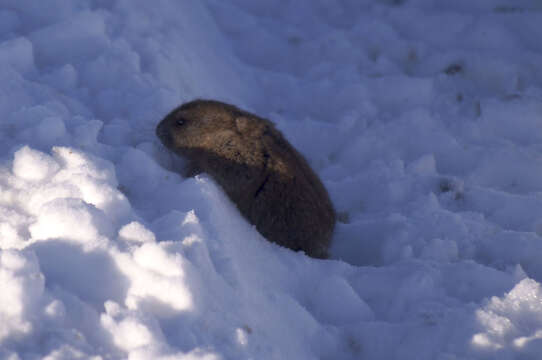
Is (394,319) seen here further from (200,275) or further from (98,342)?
(98,342)

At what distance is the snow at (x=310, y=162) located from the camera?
2.25 meters

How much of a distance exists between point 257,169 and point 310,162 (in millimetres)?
1048

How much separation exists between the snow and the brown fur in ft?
0.44

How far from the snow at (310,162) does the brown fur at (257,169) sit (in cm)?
14

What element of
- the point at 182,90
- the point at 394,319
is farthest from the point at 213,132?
the point at 394,319

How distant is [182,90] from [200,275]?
264 cm

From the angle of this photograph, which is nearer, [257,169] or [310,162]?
[257,169]

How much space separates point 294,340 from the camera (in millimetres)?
2711

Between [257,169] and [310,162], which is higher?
[310,162]

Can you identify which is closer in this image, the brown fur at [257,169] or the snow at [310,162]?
the snow at [310,162]

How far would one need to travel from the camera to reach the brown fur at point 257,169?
3.56 metres

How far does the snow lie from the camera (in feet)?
7.39

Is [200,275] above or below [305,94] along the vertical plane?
below

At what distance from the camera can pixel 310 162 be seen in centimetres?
466
